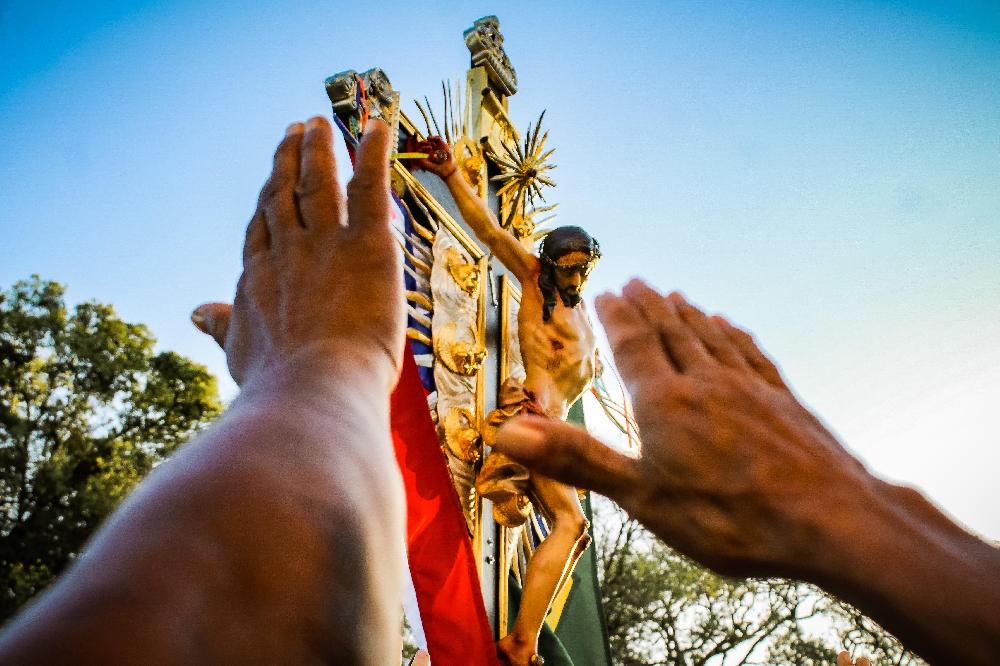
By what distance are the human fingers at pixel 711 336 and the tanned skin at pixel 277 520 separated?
0.47 meters

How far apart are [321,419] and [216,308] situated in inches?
27.0

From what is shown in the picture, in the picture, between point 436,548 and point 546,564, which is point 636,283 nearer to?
point 436,548

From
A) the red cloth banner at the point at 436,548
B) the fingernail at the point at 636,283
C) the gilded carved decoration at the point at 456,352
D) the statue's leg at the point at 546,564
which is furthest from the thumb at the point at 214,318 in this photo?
the gilded carved decoration at the point at 456,352

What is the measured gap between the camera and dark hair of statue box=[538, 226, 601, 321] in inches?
175

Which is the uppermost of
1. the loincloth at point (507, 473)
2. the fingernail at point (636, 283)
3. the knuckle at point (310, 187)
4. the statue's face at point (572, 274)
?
the statue's face at point (572, 274)

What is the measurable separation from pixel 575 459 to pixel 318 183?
2.12 feet

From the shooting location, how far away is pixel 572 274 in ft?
14.7

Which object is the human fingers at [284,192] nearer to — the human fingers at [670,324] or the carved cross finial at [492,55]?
the human fingers at [670,324]

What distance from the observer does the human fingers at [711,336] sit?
994mm

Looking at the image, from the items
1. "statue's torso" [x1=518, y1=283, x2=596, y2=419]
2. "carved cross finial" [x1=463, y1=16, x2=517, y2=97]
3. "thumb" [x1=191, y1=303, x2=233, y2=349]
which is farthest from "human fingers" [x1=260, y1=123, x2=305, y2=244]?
"carved cross finial" [x1=463, y1=16, x2=517, y2=97]

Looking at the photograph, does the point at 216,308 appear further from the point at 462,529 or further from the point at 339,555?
the point at 462,529

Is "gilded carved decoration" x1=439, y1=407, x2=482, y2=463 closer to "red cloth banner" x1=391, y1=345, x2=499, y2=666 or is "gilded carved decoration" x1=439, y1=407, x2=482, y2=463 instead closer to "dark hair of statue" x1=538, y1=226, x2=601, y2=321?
"red cloth banner" x1=391, y1=345, x2=499, y2=666

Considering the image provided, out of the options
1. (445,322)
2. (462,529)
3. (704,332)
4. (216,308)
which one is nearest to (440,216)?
(445,322)

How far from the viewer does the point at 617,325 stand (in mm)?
1037
